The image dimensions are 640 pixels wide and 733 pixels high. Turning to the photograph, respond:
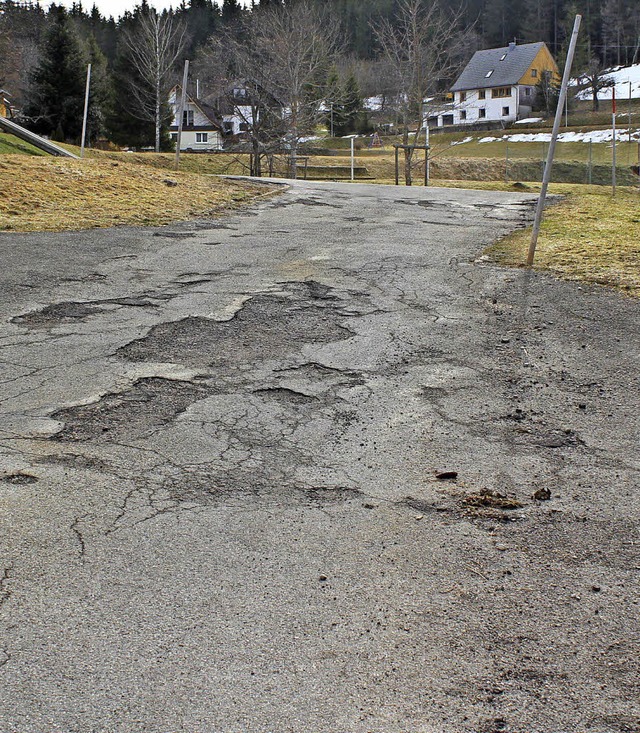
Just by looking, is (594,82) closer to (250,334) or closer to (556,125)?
(556,125)

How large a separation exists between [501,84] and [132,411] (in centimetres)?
8546

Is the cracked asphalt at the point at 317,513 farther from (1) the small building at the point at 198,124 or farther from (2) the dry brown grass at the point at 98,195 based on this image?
(1) the small building at the point at 198,124

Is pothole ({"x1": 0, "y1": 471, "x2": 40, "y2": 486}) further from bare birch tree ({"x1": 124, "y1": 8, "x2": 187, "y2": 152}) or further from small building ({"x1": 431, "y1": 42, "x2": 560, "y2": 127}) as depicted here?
small building ({"x1": 431, "y1": 42, "x2": 560, "y2": 127})

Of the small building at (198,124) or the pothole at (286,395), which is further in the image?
the small building at (198,124)

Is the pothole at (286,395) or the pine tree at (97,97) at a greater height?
the pine tree at (97,97)

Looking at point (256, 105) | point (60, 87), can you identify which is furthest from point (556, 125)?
point (60, 87)

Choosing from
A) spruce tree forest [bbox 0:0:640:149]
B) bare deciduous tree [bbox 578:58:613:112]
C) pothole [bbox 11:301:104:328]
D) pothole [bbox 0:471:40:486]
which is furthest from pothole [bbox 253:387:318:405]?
bare deciduous tree [bbox 578:58:613:112]

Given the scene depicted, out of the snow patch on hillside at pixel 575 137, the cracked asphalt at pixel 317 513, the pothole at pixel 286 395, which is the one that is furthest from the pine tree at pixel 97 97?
the pothole at pixel 286 395

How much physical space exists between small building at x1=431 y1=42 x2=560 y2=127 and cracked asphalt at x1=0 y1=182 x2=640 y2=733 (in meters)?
77.3

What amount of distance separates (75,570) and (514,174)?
134 ft

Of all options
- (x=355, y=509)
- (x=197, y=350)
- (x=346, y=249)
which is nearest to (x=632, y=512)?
(x=355, y=509)

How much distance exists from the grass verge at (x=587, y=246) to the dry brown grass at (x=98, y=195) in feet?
19.5

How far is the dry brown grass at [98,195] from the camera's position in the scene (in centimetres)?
1335

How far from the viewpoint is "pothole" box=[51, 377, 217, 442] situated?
4.94m
